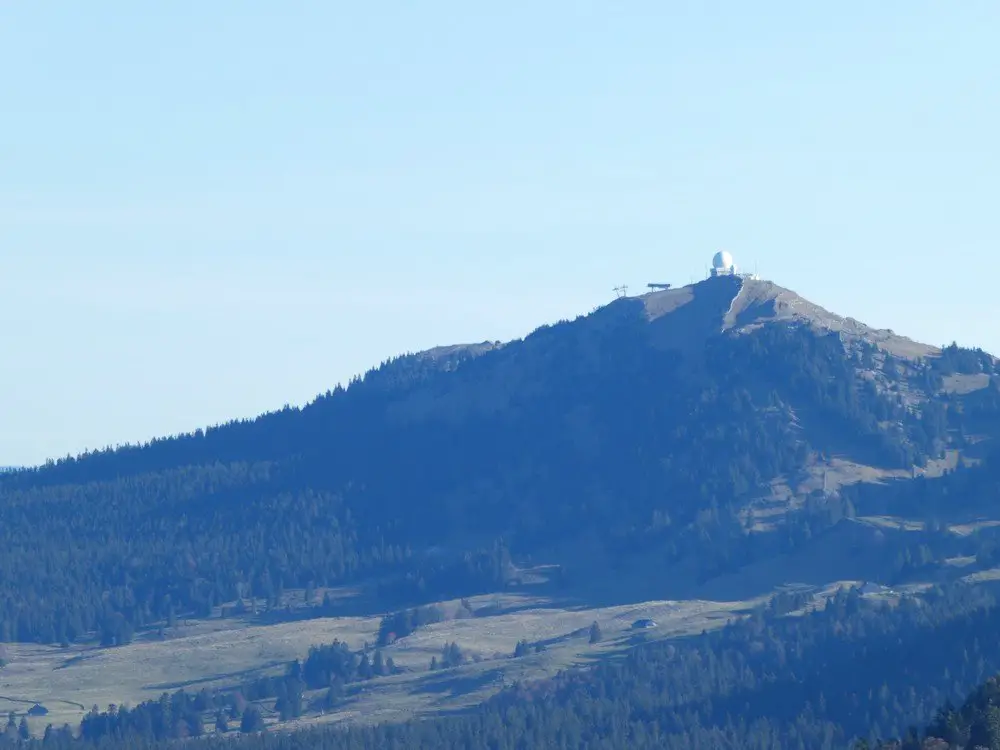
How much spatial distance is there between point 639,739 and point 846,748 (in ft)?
74.3

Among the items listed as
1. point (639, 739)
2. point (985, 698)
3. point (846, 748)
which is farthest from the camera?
point (639, 739)

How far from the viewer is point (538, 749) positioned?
198 m

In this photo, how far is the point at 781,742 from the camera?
194 meters

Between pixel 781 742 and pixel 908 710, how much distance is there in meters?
14.0

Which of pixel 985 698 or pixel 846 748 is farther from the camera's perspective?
pixel 846 748

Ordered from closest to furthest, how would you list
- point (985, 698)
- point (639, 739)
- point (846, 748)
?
1. point (985, 698)
2. point (846, 748)
3. point (639, 739)

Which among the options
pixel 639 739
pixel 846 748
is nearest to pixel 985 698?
pixel 846 748

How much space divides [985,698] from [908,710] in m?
64.3

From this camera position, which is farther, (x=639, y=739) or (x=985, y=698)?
(x=639, y=739)

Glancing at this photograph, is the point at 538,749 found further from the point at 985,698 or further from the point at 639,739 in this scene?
the point at 985,698

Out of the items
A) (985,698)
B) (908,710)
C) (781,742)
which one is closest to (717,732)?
(781,742)

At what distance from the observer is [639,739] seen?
198750 mm

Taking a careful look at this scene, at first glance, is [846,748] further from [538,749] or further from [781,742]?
[538,749]

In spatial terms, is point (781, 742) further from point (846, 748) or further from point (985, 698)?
point (985, 698)
